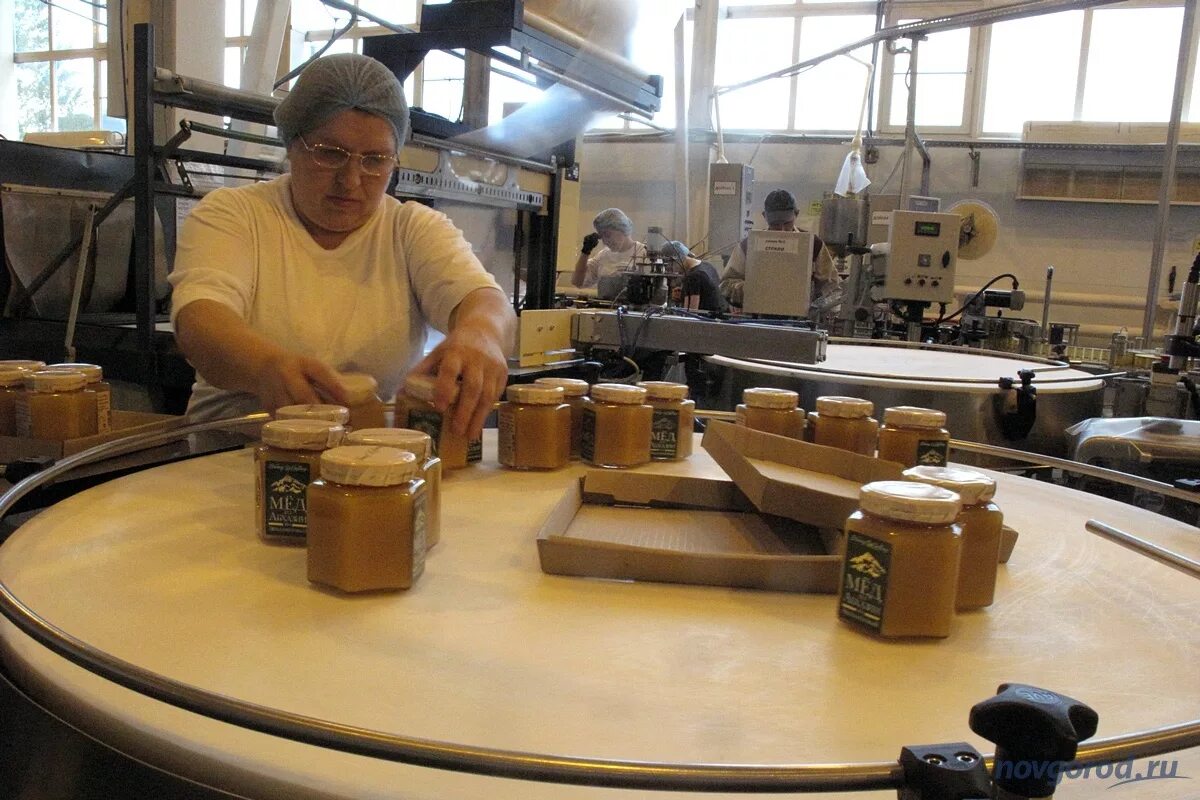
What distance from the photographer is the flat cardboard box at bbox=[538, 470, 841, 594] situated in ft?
2.50

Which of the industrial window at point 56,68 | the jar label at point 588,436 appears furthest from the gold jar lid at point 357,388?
the industrial window at point 56,68

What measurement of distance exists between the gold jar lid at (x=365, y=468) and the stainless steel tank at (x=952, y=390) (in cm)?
139

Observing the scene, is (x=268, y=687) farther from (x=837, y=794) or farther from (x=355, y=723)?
(x=837, y=794)

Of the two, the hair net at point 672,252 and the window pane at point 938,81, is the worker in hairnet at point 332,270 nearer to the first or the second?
the hair net at point 672,252

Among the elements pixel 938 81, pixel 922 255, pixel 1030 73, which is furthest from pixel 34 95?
pixel 922 255

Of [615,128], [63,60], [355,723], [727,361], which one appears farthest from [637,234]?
[355,723]

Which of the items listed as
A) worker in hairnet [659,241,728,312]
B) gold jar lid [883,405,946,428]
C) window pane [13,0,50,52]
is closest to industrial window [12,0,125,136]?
window pane [13,0,50,52]

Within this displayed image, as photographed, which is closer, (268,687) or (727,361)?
(268,687)

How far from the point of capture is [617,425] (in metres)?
1.11

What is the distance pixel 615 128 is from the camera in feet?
26.2

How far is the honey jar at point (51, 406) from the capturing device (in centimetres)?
108

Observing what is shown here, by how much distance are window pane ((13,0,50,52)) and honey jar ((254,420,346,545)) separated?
11346mm

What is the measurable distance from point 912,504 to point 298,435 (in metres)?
0.52

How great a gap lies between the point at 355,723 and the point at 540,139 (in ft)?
8.28
